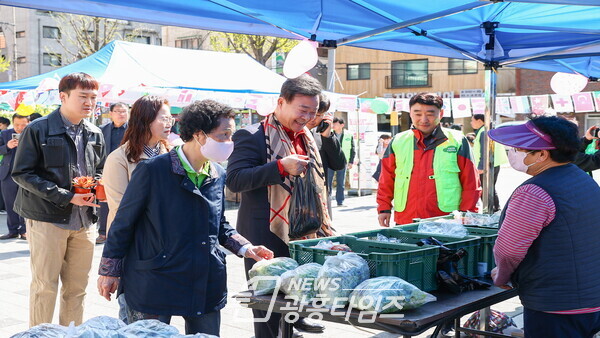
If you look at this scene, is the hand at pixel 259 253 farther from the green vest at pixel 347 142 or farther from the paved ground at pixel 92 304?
the green vest at pixel 347 142

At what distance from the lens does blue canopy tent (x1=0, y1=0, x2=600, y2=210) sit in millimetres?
4816

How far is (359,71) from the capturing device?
3906 cm

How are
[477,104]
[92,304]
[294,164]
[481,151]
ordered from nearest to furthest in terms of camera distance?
[294,164] < [92,304] < [481,151] < [477,104]

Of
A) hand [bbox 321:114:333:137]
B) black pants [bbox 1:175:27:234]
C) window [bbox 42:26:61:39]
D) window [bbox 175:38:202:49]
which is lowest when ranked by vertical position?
black pants [bbox 1:175:27:234]

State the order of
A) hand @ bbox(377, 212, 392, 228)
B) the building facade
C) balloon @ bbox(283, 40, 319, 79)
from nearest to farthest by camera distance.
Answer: balloon @ bbox(283, 40, 319, 79)
hand @ bbox(377, 212, 392, 228)
the building facade

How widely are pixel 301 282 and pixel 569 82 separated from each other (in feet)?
21.4

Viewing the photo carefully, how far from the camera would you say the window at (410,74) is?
1458 inches

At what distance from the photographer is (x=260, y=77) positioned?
591 inches

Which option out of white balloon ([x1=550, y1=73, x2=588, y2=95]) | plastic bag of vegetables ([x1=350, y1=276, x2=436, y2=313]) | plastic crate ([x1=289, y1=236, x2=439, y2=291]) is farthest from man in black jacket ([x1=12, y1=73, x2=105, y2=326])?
white balloon ([x1=550, y1=73, x2=588, y2=95])

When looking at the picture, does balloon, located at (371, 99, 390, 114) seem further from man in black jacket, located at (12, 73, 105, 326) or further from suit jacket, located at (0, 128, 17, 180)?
man in black jacket, located at (12, 73, 105, 326)

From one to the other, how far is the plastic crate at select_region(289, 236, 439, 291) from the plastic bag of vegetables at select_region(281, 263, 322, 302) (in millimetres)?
184

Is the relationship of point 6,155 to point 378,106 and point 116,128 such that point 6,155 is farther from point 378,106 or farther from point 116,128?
point 378,106

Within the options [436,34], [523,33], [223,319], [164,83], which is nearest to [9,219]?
[164,83]

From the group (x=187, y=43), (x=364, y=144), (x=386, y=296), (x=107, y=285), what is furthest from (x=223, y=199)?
(x=187, y=43)
